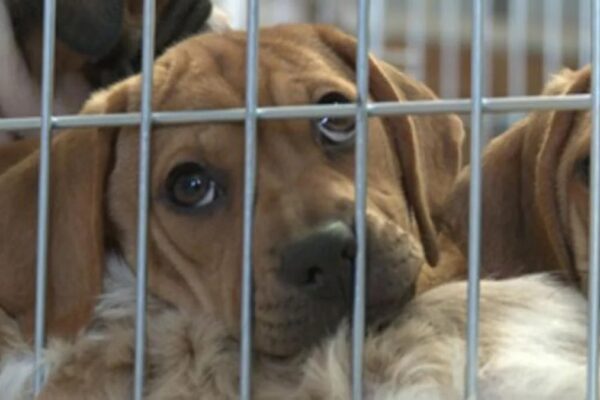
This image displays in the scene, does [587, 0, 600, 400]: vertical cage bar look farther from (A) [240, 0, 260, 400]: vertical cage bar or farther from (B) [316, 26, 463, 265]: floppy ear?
(B) [316, 26, 463, 265]: floppy ear

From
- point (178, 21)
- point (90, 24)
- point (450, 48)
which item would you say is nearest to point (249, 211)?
point (90, 24)

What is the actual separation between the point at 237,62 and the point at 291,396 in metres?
0.46

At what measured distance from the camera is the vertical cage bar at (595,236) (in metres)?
0.82

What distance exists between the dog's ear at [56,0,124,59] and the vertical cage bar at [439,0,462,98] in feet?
4.82

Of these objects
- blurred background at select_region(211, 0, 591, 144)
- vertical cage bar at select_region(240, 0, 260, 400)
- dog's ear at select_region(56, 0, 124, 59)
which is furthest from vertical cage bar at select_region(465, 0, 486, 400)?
blurred background at select_region(211, 0, 591, 144)

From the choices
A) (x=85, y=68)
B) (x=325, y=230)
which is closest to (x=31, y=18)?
(x=85, y=68)

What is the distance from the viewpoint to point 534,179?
1.29m

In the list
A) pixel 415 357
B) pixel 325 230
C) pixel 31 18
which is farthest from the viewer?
pixel 31 18

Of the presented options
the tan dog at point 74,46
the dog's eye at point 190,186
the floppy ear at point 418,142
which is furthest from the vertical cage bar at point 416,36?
the dog's eye at point 190,186

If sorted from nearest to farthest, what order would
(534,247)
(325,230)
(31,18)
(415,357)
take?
(415,357) < (325,230) < (534,247) < (31,18)

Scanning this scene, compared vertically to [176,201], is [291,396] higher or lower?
lower

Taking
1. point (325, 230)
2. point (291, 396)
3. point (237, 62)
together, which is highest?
point (237, 62)

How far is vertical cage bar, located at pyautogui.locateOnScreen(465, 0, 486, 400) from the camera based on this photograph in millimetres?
854

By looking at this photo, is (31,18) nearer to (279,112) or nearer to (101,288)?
(101,288)
